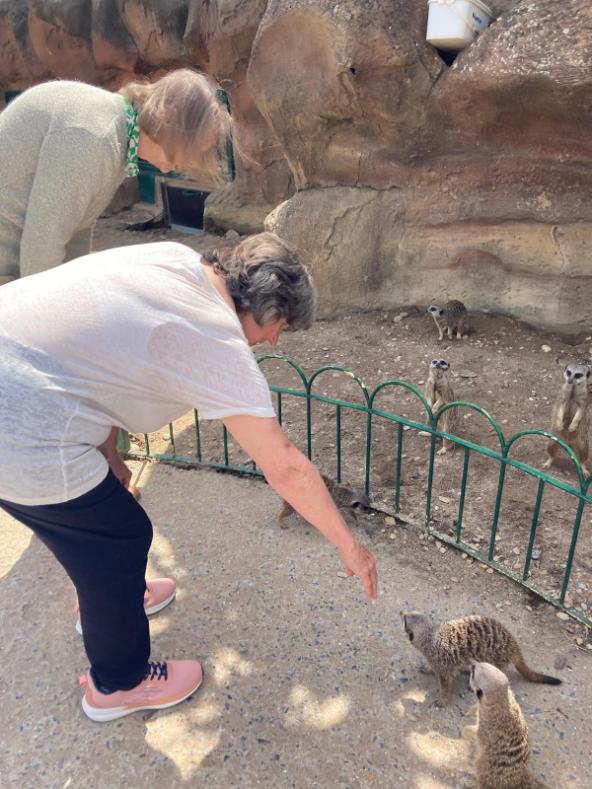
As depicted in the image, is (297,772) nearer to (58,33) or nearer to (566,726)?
(566,726)

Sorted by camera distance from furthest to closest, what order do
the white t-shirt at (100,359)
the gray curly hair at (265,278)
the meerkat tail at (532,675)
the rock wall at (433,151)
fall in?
the rock wall at (433,151) < the meerkat tail at (532,675) < the gray curly hair at (265,278) < the white t-shirt at (100,359)

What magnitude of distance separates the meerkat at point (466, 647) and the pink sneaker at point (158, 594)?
1.15 m

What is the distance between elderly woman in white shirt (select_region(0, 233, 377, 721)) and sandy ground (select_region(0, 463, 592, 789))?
2.53 ft

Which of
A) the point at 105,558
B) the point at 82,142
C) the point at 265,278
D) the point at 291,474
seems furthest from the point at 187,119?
the point at 105,558

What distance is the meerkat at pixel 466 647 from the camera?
8.22 ft

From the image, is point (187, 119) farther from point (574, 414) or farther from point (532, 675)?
point (574, 414)

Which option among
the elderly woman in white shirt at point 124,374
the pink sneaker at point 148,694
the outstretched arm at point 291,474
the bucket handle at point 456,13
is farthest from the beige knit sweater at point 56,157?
the bucket handle at point 456,13

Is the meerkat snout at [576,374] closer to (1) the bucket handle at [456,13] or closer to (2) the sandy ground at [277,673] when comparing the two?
(2) the sandy ground at [277,673]

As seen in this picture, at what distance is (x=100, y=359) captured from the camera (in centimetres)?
173

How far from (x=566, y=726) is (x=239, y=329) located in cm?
194

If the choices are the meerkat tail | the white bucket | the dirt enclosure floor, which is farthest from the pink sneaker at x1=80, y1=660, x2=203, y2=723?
the white bucket

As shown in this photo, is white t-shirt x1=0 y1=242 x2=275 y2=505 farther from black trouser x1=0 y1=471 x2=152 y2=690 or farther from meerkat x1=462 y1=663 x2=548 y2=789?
meerkat x1=462 y1=663 x2=548 y2=789

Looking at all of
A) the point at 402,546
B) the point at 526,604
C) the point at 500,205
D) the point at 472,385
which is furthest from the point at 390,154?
the point at 526,604

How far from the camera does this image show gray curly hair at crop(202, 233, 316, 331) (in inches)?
73.5
